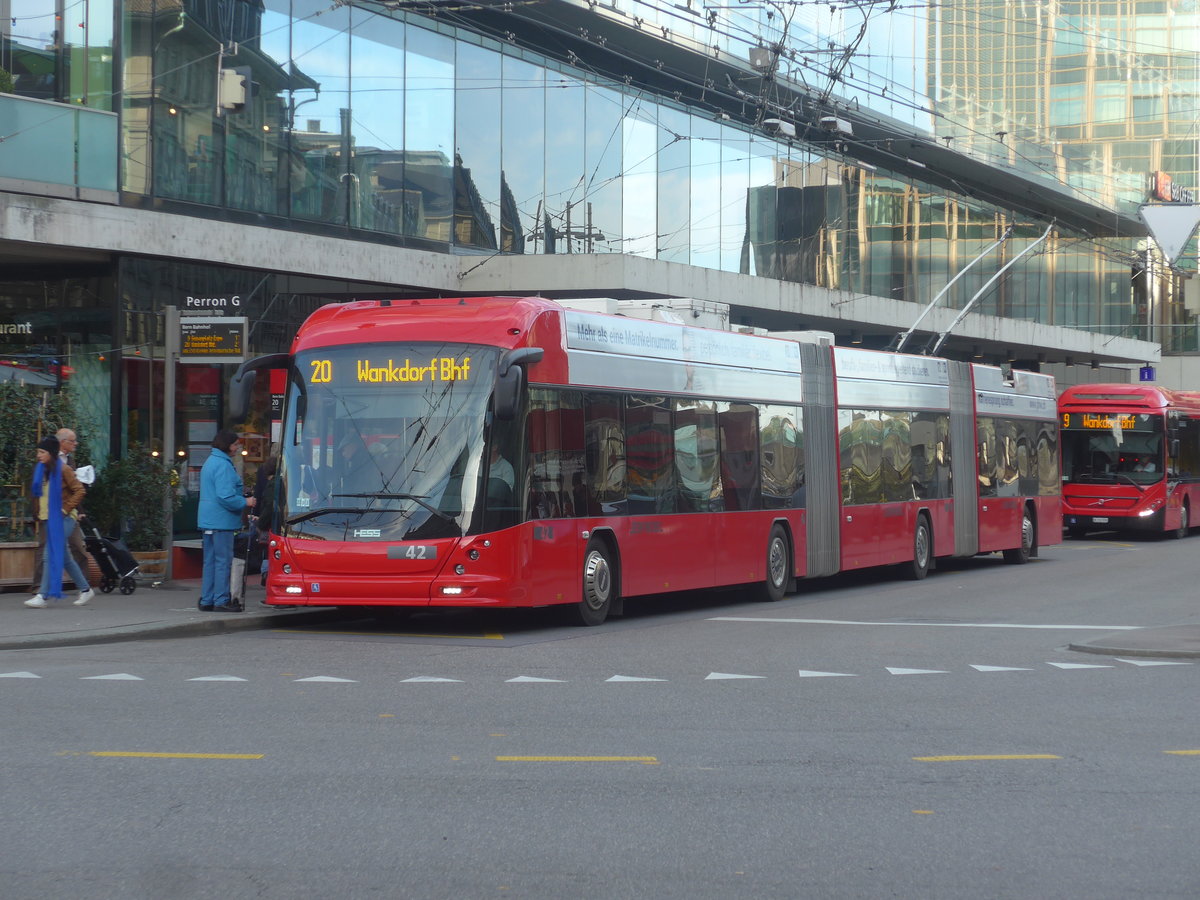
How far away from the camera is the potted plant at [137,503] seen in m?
19.3

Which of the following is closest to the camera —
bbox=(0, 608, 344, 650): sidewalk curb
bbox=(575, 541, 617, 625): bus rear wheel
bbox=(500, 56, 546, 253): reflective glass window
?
bbox=(0, 608, 344, 650): sidewalk curb

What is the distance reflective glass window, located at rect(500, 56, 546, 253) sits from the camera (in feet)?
101

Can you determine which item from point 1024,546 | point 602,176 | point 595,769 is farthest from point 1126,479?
point 595,769

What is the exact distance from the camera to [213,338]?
18891 mm

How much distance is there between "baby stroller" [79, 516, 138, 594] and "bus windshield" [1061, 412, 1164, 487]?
24462mm

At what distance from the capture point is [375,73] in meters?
27.5

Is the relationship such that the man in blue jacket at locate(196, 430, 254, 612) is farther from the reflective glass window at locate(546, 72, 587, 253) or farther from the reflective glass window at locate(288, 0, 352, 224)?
the reflective glass window at locate(546, 72, 587, 253)

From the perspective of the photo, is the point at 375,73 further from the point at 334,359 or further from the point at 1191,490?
the point at 1191,490

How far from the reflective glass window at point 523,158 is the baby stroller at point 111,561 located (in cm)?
1400

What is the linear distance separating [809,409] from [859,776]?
43.1 ft

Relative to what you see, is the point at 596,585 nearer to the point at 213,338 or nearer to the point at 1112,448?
the point at 213,338

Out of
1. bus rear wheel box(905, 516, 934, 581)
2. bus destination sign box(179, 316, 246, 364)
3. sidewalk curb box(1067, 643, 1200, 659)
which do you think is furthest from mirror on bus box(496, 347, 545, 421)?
bus rear wheel box(905, 516, 934, 581)

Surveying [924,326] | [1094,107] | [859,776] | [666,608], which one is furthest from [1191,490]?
[1094,107]

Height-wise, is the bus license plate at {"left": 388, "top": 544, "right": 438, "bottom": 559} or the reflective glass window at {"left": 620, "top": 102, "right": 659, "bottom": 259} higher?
the reflective glass window at {"left": 620, "top": 102, "right": 659, "bottom": 259}
